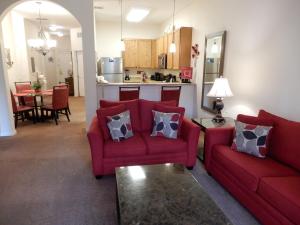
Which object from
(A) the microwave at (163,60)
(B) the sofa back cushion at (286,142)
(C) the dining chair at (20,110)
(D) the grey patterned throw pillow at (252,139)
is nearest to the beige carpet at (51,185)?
(C) the dining chair at (20,110)

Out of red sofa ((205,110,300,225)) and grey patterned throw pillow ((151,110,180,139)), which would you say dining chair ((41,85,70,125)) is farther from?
red sofa ((205,110,300,225))

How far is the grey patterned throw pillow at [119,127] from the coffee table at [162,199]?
0.82m

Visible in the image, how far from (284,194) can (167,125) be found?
166 centimetres

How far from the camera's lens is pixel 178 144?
2.98m

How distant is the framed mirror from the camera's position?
4.01 m

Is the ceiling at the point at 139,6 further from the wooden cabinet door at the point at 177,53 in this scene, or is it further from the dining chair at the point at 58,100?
the dining chair at the point at 58,100

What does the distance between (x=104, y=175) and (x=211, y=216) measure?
174cm

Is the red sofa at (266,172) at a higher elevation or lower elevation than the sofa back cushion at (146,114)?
lower

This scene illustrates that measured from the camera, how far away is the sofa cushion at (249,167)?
2.10 m

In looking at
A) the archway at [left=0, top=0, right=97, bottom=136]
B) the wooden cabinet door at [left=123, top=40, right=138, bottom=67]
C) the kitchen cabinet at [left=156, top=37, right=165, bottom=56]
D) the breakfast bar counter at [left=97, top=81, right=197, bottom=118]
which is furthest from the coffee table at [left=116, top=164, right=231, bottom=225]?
the wooden cabinet door at [left=123, top=40, right=138, bottom=67]

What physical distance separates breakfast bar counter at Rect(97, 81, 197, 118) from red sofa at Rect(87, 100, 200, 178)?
1.92 meters

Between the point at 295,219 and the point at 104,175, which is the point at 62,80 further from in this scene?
the point at 295,219

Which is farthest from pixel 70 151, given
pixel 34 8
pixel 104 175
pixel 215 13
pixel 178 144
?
pixel 34 8

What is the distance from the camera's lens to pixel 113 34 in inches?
309
